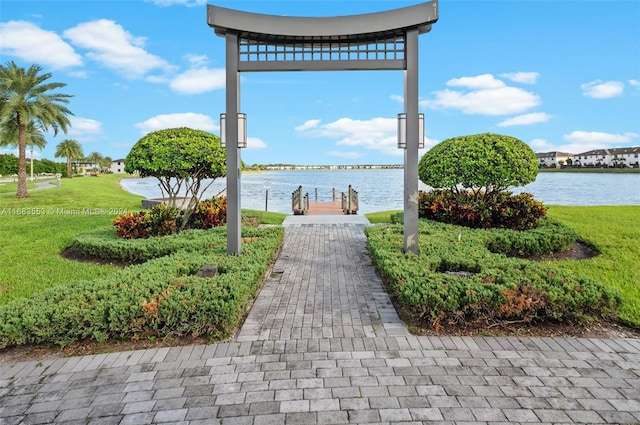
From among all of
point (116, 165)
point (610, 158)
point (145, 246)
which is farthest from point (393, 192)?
point (116, 165)

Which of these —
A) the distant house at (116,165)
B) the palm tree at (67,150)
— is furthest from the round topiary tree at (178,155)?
the distant house at (116,165)

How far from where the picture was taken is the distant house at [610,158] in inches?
3053

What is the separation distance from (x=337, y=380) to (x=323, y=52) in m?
4.78

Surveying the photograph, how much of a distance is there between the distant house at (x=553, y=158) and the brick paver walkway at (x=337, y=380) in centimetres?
9909

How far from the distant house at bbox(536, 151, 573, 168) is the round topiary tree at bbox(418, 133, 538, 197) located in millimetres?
92832

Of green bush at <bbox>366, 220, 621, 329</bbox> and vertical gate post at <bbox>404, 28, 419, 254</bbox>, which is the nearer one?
green bush at <bbox>366, 220, 621, 329</bbox>

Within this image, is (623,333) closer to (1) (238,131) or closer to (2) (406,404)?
(2) (406,404)

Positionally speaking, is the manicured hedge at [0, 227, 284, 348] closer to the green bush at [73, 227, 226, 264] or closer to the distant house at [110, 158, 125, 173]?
the green bush at [73, 227, 226, 264]

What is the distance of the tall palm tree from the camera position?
20.2m

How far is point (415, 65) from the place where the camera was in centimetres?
593

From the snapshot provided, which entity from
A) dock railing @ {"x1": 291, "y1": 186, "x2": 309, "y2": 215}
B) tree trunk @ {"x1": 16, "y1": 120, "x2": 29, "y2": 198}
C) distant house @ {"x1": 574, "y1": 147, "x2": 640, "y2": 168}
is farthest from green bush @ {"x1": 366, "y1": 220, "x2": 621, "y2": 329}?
distant house @ {"x1": 574, "y1": 147, "x2": 640, "y2": 168}

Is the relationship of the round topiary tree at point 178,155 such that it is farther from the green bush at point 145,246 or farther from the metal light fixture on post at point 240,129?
the metal light fixture on post at point 240,129

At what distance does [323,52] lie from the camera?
5.99 m

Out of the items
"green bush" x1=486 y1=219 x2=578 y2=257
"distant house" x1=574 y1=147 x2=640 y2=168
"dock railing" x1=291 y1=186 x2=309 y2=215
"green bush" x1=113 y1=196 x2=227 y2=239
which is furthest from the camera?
"distant house" x1=574 y1=147 x2=640 y2=168
